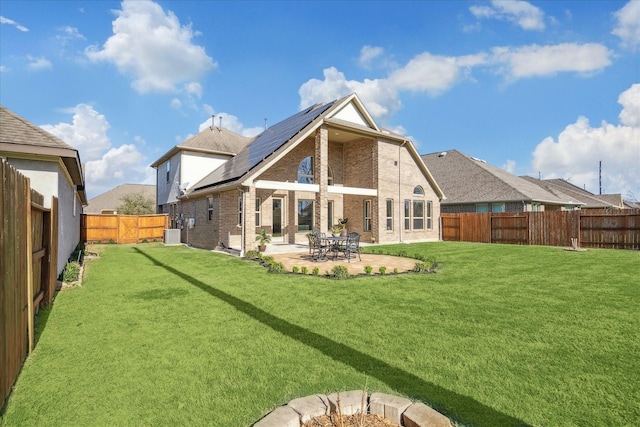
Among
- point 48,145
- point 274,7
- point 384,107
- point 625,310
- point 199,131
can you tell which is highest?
point 384,107

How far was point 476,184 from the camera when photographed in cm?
2672

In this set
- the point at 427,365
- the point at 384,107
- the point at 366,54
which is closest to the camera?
the point at 427,365

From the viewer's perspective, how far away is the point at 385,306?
244 inches

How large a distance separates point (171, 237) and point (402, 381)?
69.0 feet

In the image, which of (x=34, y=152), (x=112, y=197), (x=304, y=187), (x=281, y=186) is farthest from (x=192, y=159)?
(x=112, y=197)

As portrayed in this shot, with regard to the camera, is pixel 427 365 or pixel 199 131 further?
pixel 199 131

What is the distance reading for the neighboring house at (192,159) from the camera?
22.0 meters

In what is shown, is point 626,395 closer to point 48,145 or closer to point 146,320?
point 146,320

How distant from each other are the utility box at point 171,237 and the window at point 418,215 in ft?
54.4

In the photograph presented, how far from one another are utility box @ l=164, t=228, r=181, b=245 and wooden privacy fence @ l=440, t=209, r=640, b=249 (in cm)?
1961

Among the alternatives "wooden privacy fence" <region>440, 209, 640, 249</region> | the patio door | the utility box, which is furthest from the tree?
"wooden privacy fence" <region>440, 209, 640, 249</region>

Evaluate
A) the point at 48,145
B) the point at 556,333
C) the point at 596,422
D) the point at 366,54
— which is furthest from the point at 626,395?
the point at 366,54

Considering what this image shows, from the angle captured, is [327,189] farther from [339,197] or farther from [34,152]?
[34,152]

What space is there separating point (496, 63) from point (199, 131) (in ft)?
68.0
